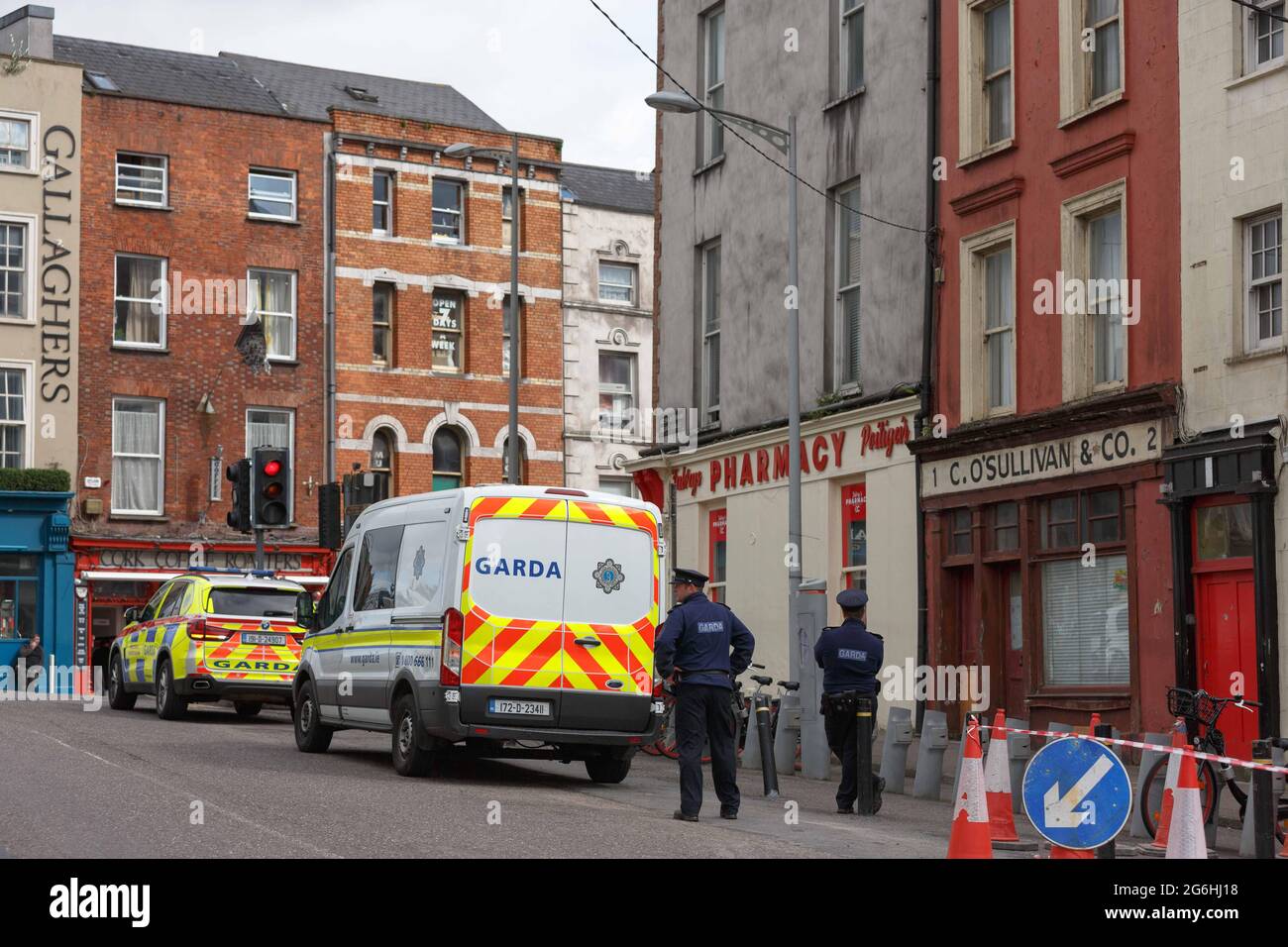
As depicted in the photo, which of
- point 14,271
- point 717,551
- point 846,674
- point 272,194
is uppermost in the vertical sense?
point 272,194

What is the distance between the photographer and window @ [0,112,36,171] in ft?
131

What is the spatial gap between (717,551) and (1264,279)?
1325 centimetres

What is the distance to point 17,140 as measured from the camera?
131ft

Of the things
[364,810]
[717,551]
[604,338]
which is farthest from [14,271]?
[364,810]

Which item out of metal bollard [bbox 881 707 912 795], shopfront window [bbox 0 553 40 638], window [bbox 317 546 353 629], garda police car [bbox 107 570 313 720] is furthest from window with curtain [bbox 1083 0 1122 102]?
shopfront window [bbox 0 553 40 638]

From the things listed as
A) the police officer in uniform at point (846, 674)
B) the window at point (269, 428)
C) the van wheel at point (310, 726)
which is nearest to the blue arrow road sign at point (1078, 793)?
the police officer in uniform at point (846, 674)

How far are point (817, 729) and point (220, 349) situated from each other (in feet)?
83.8

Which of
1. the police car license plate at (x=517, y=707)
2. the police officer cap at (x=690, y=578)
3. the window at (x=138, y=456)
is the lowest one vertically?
the police car license plate at (x=517, y=707)

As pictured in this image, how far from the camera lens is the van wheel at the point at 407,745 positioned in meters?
16.0

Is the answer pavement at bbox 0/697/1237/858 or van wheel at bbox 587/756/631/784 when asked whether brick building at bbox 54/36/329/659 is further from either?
van wheel at bbox 587/756/631/784

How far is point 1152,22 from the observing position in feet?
69.3

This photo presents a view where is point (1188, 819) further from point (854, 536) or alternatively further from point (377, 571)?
point (854, 536)

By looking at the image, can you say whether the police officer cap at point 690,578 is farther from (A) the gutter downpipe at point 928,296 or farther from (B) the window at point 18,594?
(B) the window at point 18,594

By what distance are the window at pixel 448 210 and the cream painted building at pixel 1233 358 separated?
26529 millimetres
